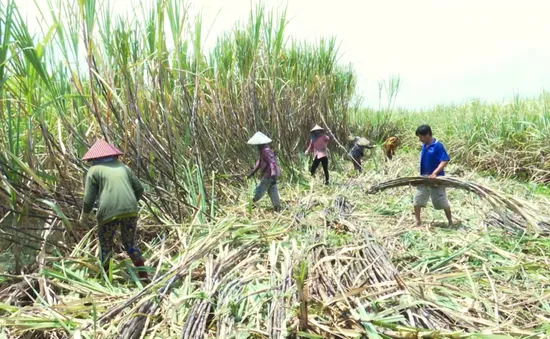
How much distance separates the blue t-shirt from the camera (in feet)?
11.3

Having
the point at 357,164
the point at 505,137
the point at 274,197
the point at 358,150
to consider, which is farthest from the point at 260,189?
the point at 505,137

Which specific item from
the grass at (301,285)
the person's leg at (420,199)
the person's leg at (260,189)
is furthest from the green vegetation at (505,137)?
the person's leg at (260,189)

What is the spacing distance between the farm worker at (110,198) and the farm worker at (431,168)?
243cm

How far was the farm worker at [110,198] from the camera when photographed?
2.32 m

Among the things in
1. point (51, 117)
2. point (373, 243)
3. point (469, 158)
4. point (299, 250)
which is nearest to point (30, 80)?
point (51, 117)

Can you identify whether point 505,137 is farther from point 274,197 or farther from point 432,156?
point 274,197

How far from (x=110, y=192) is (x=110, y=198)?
0.04m

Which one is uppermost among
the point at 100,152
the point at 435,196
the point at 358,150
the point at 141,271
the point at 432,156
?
the point at 100,152

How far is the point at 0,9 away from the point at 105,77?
2.92 feet

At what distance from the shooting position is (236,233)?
260 cm

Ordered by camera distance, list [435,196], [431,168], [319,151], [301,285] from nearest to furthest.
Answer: [301,285] < [435,196] < [431,168] < [319,151]

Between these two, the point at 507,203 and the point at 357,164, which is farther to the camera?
the point at 357,164

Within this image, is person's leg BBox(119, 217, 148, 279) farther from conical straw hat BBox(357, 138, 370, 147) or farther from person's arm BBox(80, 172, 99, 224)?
conical straw hat BBox(357, 138, 370, 147)

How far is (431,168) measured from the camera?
11.6ft
